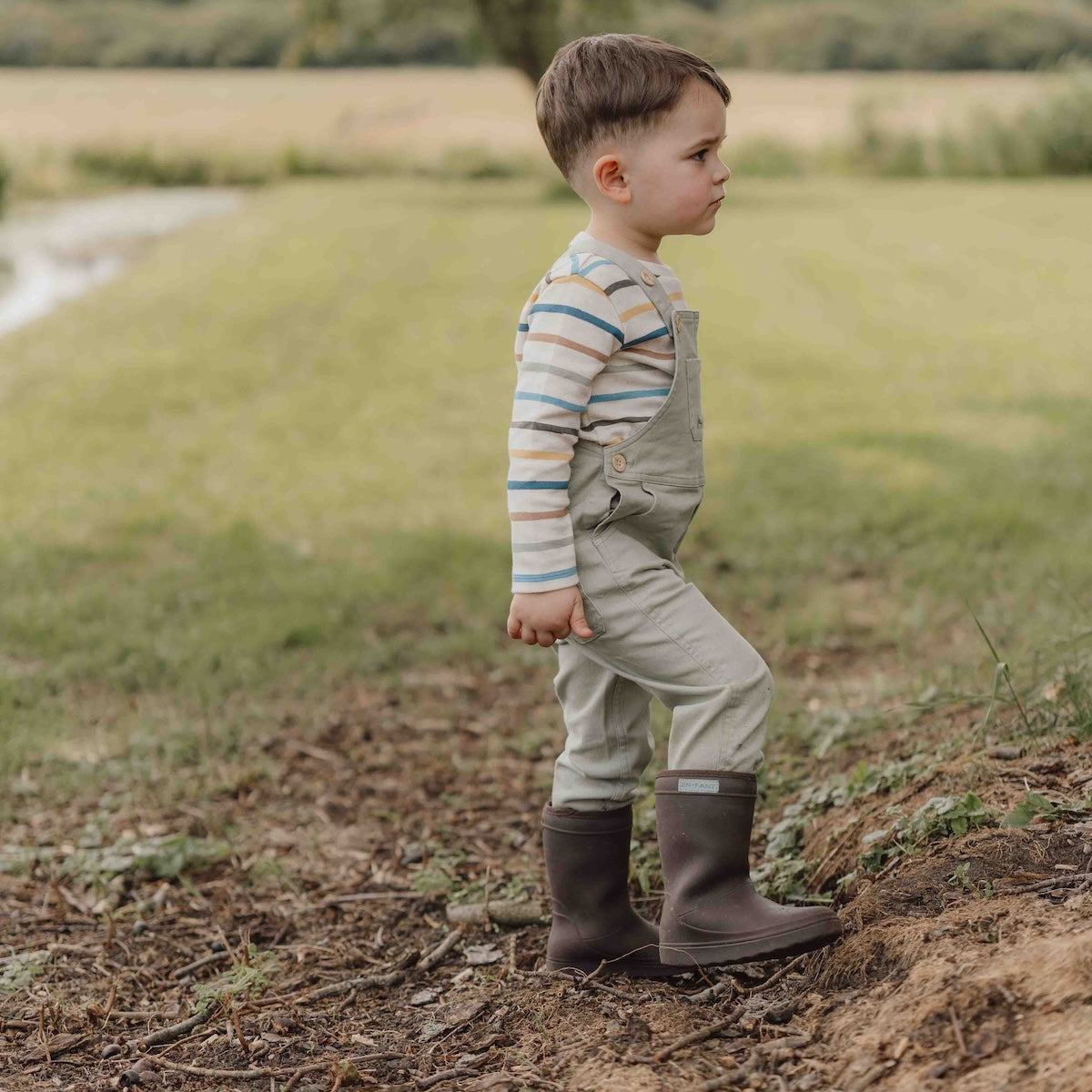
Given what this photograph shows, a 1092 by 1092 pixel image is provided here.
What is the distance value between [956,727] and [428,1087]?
1724 mm

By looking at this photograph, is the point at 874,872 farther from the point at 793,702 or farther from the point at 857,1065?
the point at 793,702

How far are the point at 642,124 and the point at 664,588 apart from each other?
2.68 ft

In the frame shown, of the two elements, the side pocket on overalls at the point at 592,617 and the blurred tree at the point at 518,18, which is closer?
the side pocket on overalls at the point at 592,617

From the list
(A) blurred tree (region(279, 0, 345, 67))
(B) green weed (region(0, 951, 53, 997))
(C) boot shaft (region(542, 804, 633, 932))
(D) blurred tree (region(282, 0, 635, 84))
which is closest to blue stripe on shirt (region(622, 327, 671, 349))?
(C) boot shaft (region(542, 804, 633, 932))

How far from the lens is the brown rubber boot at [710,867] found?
2.27 metres

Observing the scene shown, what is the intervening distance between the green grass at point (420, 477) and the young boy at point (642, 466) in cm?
167

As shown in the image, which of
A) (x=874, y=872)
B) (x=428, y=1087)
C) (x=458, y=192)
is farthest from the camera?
(x=458, y=192)

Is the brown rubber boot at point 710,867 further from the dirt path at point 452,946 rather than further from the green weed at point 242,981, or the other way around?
the green weed at point 242,981

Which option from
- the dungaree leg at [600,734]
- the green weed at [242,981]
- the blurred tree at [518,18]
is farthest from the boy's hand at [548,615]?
the blurred tree at [518,18]

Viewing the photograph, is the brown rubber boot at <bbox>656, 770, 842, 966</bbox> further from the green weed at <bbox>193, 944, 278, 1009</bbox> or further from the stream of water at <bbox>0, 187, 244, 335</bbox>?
the stream of water at <bbox>0, 187, 244, 335</bbox>

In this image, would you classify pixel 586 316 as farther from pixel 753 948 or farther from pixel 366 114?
pixel 366 114

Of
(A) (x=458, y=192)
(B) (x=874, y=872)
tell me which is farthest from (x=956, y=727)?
(A) (x=458, y=192)

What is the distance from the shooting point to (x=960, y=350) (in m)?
10.1

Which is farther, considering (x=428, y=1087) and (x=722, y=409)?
(x=722, y=409)
